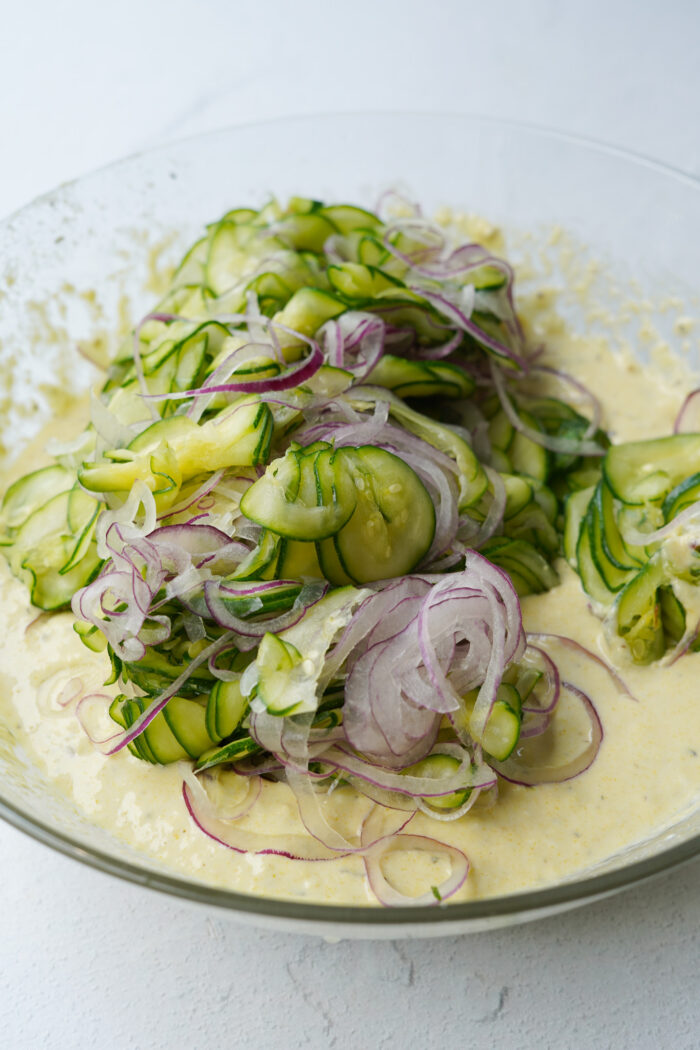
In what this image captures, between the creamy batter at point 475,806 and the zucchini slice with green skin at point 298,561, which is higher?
the zucchini slice with green skin at point 298,561

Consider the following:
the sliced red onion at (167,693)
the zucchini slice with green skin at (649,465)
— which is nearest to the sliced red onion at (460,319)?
the zucchini slice with green skin at (649,465)

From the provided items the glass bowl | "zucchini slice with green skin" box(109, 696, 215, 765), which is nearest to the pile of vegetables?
"zucchini slice with green skin" box(109, 696, 215, 765)

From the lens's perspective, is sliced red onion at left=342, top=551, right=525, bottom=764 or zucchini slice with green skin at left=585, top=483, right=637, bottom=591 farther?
zucchini slice with green skin at left=585, top=483, right=637, bottom=591

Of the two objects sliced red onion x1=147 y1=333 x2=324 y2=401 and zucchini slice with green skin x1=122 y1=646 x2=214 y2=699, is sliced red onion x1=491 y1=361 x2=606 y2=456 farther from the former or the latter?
zucchini slice with green skin x1=122 y1=646 x2=214 y2=699

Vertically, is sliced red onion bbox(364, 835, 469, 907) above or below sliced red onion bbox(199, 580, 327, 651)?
below

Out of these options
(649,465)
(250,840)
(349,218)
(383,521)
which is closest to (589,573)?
(649,465)

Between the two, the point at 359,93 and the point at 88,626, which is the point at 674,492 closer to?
the point at 88,626

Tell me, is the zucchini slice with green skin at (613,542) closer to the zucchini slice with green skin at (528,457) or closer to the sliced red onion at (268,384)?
the zucchini slice with green skin at (528,457)

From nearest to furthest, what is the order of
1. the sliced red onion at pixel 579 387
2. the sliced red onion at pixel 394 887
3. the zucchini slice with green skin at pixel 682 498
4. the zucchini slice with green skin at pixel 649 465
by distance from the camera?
the sliced red onion at pixel 394 887 < the zucchini slice with green skin at pixel 682 498 < the zucchini slice with green skin at pixel 649 465 < the sliced red onion at pixel 579 387
